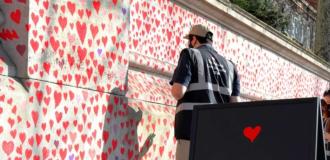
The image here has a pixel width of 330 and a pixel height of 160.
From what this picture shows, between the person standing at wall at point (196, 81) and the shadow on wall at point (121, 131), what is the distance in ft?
2.08

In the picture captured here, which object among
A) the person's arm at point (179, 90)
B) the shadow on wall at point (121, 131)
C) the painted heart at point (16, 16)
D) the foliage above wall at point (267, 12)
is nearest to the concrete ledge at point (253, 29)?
the foliage above wall at point (267, 12)

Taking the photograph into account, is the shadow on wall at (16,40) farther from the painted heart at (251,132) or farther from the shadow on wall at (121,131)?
the painted heart at (251,132)

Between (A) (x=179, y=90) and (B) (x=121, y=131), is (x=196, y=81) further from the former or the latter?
(B) (x=121, y=131)

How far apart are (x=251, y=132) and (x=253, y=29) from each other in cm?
553

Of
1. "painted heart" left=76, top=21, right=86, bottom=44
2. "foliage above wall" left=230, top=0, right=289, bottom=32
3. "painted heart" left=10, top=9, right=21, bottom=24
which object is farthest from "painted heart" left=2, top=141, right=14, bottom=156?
"foliage above wall" left=230, top=0, right=289, bottom=32

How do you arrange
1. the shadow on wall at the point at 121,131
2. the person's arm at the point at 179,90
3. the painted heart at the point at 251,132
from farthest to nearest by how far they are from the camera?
the shadow on wall at the point at 121,131, the person's arm at the point at 179,90, the painted heart at the point at 251,132

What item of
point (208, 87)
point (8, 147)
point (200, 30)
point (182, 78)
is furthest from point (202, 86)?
point (8, 147)

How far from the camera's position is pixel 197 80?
4.84 m

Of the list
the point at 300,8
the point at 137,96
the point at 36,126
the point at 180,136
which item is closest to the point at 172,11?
the point at 137,96

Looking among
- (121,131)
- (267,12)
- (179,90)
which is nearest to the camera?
(179,90)

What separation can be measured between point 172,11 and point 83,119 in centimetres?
228

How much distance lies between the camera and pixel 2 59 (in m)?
4.18

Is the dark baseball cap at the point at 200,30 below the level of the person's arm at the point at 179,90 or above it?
above

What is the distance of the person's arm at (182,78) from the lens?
15.4 feet
